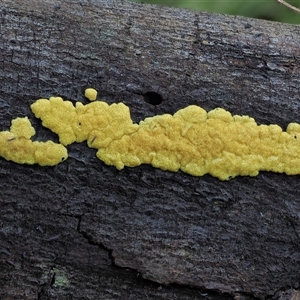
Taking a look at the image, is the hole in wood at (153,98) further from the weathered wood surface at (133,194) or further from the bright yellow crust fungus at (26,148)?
the bright yellow crust fungus at (26,148)

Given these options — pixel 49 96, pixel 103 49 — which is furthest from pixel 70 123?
pixel 103 49

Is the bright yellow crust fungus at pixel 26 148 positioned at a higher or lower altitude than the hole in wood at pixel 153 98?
lower

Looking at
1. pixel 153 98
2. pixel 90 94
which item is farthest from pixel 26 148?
pixel 153 98

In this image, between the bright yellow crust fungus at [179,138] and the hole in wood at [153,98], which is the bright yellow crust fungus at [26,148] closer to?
the bright yellow crust fungus at [179,138]

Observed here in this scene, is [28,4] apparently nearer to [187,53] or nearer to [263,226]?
[187,53]

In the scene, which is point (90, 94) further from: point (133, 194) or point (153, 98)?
point (133, 194)

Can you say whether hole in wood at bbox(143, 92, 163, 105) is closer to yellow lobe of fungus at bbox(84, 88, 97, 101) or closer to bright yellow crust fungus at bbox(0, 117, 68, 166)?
yellow lobe of fungus at bbox(84, 88, 97, 101)

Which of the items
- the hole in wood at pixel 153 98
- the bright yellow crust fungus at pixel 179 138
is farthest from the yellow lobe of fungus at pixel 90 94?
the hole in wood at pixel 153 98
